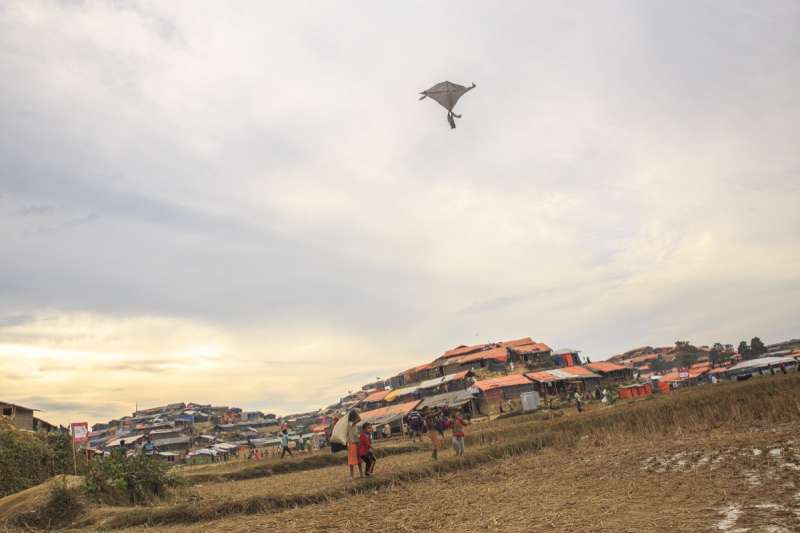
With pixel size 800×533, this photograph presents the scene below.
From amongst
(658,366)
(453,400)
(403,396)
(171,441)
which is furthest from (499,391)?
(658,366)

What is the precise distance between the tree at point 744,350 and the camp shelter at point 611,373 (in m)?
38.8

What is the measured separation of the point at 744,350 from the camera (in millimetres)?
95062

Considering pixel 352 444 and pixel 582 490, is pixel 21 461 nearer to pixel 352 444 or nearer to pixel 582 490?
pixel 352 444

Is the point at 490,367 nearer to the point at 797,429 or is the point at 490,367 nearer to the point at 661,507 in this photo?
the point at 797,429

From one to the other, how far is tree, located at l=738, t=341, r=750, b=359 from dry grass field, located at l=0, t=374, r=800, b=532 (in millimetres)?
86712

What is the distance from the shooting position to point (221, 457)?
70.6m

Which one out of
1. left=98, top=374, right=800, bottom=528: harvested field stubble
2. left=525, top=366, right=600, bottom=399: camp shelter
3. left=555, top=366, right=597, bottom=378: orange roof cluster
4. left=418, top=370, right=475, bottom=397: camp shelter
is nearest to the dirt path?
left=98, top=374, right=800, bottom=528: harvested field stubble

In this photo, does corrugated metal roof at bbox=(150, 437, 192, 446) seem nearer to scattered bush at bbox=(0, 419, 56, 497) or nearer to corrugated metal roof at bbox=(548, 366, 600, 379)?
corrugated metal roof at bbox=(548, 366, 600, 379)

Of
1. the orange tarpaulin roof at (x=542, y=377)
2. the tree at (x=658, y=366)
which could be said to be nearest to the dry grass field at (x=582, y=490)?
the orange tarpaulin roof at (x=542, y=377)

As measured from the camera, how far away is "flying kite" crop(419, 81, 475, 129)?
16.3 meters

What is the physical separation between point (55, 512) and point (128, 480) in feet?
9.64

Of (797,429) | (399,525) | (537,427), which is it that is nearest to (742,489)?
(399,525)

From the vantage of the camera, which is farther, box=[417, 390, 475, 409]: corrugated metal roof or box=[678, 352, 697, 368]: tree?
box=[678, 352, 697, 368]: tree

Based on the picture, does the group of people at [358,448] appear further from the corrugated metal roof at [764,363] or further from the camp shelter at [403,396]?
the camp shelter at [403,396]
